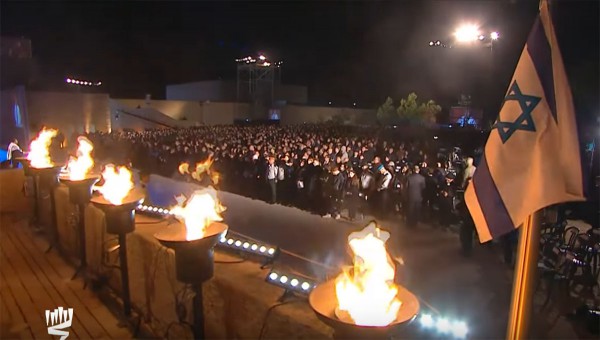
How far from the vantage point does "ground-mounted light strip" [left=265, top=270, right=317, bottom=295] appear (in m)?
3.86

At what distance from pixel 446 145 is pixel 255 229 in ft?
55.3

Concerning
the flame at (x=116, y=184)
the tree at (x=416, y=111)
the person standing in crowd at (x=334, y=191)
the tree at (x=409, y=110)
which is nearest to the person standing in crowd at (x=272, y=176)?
the person standing in crowd at (x=334, y=191)

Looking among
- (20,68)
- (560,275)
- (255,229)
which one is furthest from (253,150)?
(20,68)

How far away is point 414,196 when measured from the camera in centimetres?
885

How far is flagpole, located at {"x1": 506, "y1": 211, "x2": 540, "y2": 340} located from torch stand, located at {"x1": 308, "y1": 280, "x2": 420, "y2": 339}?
0.52 metres

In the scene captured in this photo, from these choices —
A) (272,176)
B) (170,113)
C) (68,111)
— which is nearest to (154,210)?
(272,176)

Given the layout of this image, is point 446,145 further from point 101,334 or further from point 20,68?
point 20,68

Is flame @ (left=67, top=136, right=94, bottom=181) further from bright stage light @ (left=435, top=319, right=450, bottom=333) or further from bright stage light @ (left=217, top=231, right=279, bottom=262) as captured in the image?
bright stage light @ (left=435, top=319, right=450, bottom=333)

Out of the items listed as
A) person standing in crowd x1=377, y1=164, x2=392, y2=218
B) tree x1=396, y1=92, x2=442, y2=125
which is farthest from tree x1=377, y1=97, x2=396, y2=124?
person standing in crowd x1=377, y1=164, x2=392, y2=218

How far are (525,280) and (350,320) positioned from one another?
0.94 metres

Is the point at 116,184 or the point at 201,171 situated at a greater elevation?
the point at 116,184

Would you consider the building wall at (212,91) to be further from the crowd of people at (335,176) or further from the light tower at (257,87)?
the crowd of people at (335,176)

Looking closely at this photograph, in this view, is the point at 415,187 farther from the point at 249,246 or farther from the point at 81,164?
the point at 81,164

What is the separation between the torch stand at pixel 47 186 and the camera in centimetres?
814
